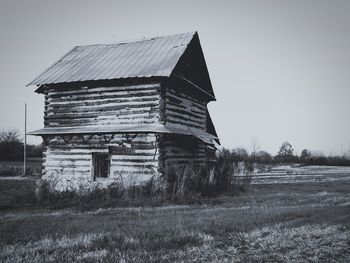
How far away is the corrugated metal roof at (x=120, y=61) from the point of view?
580 inches

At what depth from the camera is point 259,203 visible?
1190 cm

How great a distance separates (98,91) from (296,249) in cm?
1161

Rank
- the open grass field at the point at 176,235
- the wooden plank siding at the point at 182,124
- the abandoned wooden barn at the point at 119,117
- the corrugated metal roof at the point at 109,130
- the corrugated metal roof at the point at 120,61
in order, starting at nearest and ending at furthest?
the open grass field at the point at 176,235 → the corrugated metal roof at the point at 109,130 → the abandoned wooden barn at the point at 119,117 → the wooden plank siding at the point at 182,124 → the corrugated metal roof at the point at 120,61

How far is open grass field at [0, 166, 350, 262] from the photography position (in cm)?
546

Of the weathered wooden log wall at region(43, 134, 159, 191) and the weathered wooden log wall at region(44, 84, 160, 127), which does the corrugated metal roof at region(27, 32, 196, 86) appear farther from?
the weathered wooden log wall at region(43, 134, 159, 191)

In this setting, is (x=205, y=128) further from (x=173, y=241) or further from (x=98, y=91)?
(x=173, y=241)

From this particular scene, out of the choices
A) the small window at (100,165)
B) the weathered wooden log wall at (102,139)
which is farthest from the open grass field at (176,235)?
the small window at (100,165)

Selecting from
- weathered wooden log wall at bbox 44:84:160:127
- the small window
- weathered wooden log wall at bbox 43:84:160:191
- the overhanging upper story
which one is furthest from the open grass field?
weathered wooden log wall at bbox 44:84:160:127

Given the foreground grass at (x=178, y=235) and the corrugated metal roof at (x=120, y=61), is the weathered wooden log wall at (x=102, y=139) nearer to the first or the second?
the corrugated metal roof at (x=120, y=61)

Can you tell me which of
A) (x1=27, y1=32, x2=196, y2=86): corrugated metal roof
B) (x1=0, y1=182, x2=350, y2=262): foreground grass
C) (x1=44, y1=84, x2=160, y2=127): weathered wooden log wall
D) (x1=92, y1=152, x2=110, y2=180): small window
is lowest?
(x1=0, y1=182, x2=350, y2=262): foreground grass

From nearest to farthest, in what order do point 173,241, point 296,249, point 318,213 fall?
point 296,249 < point 173,241 < point 318,213

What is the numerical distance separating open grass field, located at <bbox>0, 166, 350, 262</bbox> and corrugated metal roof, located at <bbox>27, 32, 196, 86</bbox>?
21.1 feet

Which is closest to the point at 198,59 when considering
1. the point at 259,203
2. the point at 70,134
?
the point at 70,134

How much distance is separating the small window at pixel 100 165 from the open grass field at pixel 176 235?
4455 mm
